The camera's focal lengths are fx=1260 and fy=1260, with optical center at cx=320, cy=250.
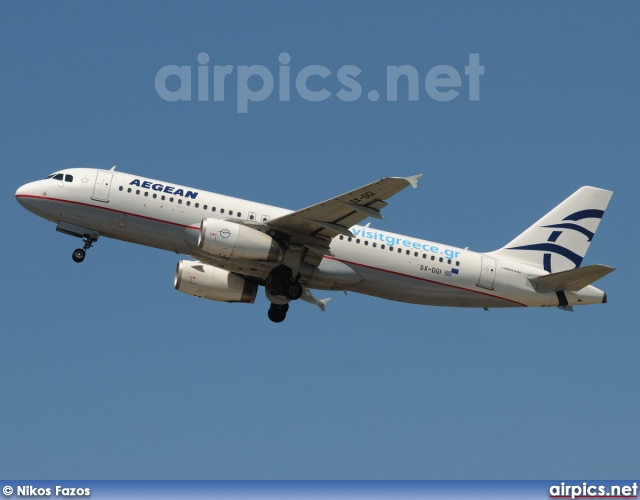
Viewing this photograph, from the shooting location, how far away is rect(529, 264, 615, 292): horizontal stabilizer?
2004 inches

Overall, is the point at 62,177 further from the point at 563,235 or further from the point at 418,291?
the point at 563,235

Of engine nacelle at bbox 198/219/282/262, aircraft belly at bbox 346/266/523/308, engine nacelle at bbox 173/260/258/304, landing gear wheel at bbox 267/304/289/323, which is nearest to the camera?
engine nacelle at bbox 198/219/282/262

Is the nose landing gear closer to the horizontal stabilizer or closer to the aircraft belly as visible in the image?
the aircraft belly

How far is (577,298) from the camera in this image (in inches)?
2105

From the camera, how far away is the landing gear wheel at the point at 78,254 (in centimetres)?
5216

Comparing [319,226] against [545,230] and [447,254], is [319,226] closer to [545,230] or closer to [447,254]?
[447,254]

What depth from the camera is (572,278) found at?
172 ft

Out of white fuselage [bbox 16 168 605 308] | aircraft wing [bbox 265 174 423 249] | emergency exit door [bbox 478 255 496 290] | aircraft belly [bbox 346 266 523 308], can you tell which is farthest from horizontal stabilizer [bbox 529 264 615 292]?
aircraft wing [bbox 265 174 423 249]

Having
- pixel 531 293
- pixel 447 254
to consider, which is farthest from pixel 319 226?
pixel 531 293

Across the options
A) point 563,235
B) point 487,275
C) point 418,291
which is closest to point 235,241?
point 418,291

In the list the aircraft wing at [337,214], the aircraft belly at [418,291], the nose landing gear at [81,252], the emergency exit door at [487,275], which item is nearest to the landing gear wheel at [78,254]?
the nose landing gear at [81,252]

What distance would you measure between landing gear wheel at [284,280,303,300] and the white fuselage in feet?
1.60

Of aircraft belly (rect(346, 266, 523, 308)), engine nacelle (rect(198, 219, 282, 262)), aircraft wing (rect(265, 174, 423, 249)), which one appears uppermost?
aircraft wing (rect(265, 174, 423, 249))

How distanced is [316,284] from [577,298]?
36.7 ft
